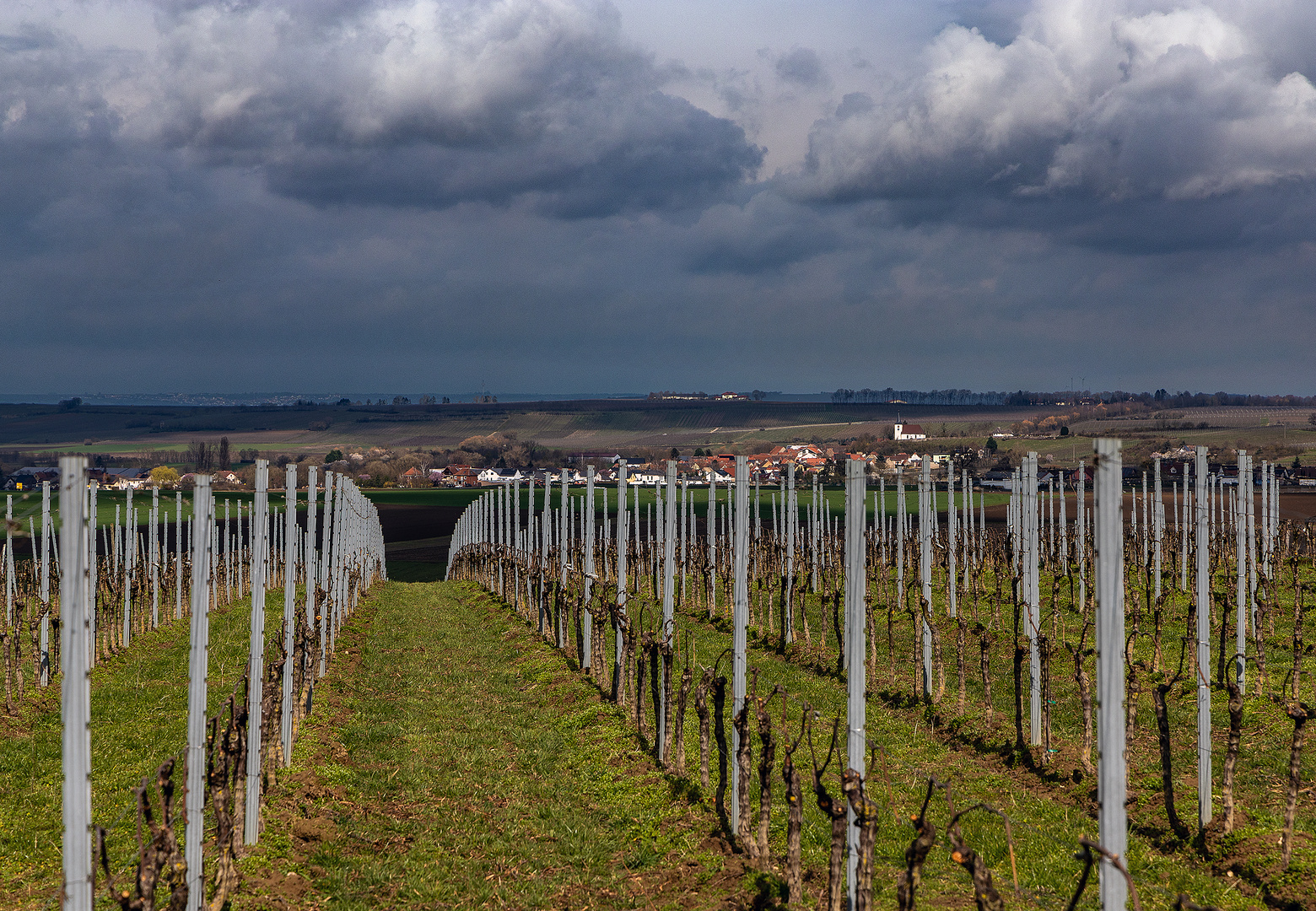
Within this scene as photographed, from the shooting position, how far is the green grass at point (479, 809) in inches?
299

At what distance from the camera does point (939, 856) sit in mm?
8008

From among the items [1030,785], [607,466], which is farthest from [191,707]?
[607,466]

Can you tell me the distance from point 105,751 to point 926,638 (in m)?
9.45

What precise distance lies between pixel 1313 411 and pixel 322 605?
13769 cm

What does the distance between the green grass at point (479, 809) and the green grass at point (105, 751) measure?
4.21 ft

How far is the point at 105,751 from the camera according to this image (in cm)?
1104

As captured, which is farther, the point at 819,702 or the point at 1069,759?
the point at 819,702

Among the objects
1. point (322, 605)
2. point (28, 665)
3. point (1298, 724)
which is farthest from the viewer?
point (28, 665)

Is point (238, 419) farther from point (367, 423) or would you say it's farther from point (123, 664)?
point (123, 664)

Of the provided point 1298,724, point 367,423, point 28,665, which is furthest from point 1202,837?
point 367,423

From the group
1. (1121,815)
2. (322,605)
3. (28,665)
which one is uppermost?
(1121,815)

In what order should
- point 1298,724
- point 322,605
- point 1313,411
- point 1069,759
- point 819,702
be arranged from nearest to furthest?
1. point 1298,724
2. point 1069,759
3. point 819,702
4. point 322,605
5. point 1313,411

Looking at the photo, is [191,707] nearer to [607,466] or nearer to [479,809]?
[479,809]

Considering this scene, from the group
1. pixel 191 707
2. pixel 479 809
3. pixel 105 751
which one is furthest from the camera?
pixel 105 751
